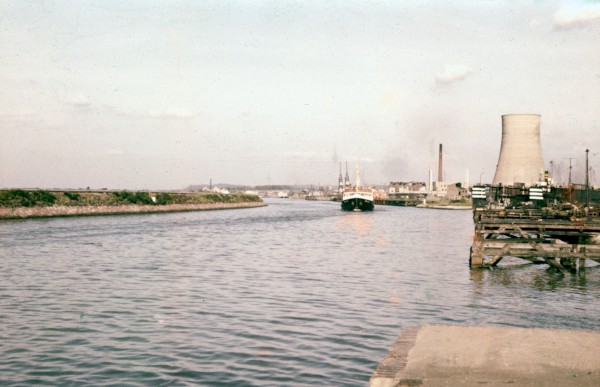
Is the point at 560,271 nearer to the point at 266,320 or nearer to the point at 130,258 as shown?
the point at 266,320

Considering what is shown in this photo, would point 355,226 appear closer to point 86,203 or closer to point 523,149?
point 523,149

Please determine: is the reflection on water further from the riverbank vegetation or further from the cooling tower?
the riverbank vegetation

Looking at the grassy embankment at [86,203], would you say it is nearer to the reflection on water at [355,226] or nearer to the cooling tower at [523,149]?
the reflection on water at [355,226]

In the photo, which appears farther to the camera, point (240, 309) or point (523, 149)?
point (523, 149)

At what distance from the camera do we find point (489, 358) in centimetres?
1013

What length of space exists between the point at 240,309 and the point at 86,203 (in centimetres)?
8672

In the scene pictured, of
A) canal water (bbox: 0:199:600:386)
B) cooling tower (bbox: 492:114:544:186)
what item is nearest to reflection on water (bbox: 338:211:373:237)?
cooling tower (bbox: 492:114:544:186)

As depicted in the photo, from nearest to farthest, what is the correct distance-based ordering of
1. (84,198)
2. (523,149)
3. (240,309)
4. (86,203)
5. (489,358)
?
(489,358) < (240,309) < (523,149) < (86,203) < (84,198)

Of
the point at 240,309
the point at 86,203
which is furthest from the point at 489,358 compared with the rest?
the point at 86,203

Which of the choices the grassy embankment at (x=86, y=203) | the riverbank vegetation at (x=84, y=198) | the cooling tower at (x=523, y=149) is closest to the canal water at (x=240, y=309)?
the grassy embankment at (x=86, y=203)

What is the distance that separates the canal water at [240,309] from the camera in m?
13.9

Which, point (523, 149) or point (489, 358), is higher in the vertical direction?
point (523, 149)

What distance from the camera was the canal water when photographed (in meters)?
13.9

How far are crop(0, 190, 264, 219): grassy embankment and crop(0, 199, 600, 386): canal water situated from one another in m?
47.2
